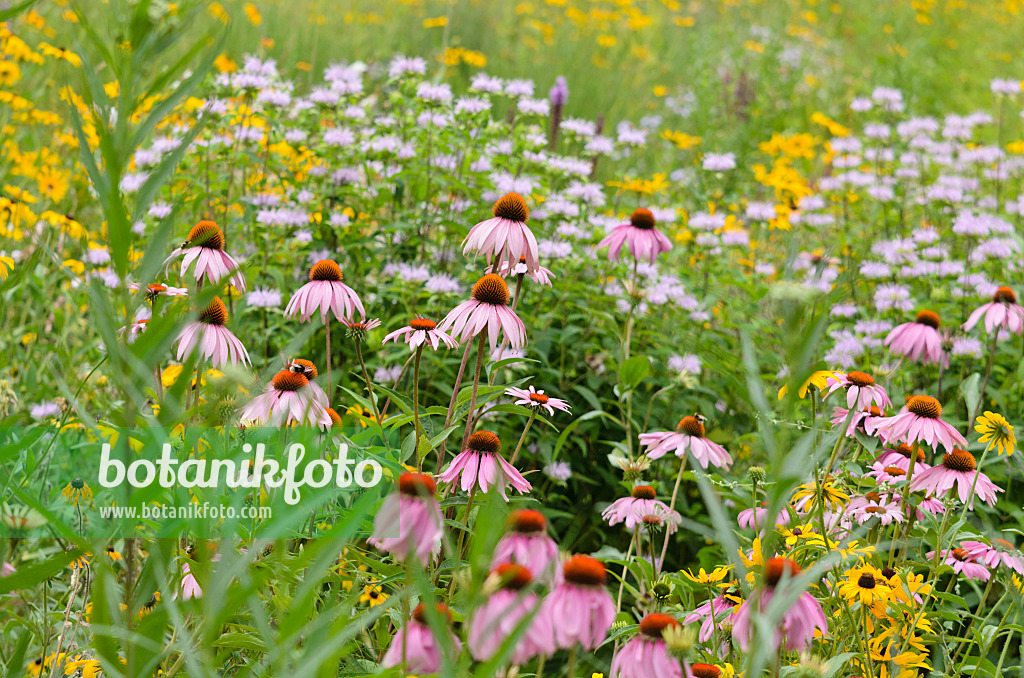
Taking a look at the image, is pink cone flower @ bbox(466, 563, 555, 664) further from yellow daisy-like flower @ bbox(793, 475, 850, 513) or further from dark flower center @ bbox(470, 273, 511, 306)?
yellow daisy-like flower @ bbox(793, 475, 850, 513)

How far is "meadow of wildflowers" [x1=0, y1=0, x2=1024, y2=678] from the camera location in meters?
0.84

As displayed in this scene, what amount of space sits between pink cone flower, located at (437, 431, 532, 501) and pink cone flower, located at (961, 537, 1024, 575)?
0.81 metres

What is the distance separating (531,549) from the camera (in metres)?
0.82

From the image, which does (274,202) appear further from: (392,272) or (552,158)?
(552,158)

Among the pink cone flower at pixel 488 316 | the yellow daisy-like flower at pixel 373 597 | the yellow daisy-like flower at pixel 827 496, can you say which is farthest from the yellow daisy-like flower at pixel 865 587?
the yellow daisy-like flower at pixel 373 597

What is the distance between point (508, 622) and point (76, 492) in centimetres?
127

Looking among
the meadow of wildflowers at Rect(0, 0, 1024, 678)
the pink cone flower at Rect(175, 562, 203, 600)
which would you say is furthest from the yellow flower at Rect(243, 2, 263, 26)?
the pink cone flower at Rect(175, 562, 203, 600)

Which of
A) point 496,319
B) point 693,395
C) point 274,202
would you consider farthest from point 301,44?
point 496,319

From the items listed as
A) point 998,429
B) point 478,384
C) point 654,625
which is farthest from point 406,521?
point 998,429

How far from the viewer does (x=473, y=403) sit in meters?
1.38

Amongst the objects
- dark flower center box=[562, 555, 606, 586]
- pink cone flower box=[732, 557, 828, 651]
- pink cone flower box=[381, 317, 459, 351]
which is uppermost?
pink cone flower box=[381, 317, 459, 351]

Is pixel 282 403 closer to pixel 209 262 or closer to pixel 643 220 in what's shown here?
pixel 209 262

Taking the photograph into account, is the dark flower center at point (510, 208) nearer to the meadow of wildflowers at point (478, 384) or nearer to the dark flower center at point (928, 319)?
the meadow of wildflowers at point (478, 384)

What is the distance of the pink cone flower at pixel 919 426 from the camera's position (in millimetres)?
1521
